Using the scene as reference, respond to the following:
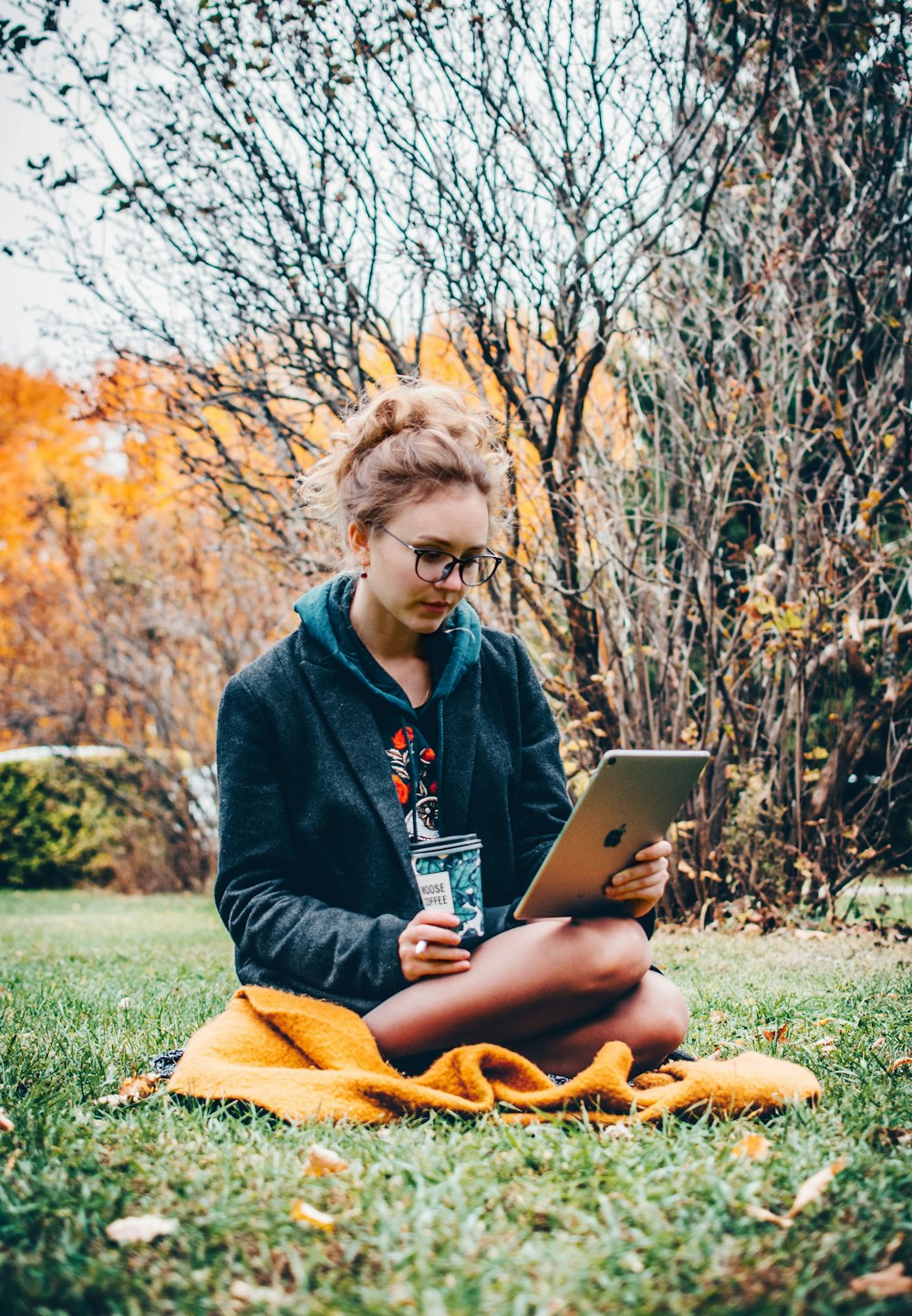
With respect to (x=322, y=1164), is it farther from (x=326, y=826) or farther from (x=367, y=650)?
(x=367, y=650)

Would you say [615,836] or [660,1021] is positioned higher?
[615,836]

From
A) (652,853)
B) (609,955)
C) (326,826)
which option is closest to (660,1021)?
(609,955)

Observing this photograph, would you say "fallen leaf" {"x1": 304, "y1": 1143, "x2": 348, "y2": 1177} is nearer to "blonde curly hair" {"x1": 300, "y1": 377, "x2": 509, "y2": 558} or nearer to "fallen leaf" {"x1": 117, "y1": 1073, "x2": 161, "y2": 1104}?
"fallen leaf" {"x1": 117, "y1": 1073, "x2": 161, "y2": 1104}

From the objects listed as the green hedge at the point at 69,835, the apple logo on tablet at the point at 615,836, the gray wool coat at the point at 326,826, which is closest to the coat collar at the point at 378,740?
the gray wool coat at the point at 326,826

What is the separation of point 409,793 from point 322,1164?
3.02 ft

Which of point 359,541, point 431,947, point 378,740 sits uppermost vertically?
point 359,541

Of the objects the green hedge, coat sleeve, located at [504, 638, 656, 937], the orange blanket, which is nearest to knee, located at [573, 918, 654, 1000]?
the orange blanket

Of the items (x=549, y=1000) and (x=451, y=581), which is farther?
(x=451, y=581)

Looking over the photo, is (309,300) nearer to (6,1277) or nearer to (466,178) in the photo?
(466,178)

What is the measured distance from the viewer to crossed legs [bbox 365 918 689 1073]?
7.04ft

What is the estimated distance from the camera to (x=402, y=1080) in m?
2.06

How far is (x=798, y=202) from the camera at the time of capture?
16.5 ft

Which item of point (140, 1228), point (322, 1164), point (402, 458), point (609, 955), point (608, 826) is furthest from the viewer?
point (402, 458)

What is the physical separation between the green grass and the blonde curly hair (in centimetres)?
129
